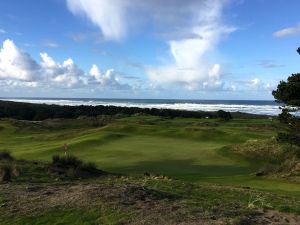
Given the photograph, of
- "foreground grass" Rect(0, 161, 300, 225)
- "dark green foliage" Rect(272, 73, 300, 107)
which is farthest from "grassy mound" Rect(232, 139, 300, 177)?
"foreground grass" Rect(0, 161, 300, 225)

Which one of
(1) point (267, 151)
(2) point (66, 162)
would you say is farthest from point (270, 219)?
(1) point (267, 151)

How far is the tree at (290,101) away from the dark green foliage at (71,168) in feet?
31.4

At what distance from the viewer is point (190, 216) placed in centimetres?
905

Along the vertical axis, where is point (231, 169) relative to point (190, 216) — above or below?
below

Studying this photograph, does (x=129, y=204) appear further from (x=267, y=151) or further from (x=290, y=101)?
(x=267, y=151)

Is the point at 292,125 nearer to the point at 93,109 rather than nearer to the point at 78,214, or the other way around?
the point at 78,214

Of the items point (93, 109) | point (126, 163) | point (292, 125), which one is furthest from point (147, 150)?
point (93, 109)

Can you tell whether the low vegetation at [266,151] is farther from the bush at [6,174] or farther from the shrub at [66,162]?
the bush at [6,174]

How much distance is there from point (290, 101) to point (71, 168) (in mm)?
10894

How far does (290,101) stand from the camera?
2288cm

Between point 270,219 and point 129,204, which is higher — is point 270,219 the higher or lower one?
the lower one

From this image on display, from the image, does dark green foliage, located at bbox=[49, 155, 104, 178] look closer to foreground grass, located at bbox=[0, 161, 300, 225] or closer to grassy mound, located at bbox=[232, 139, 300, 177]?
foreground grass, located at bbox=[0, 161, 300, 225]

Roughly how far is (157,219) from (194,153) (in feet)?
72.7

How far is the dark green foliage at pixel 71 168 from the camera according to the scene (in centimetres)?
1788
